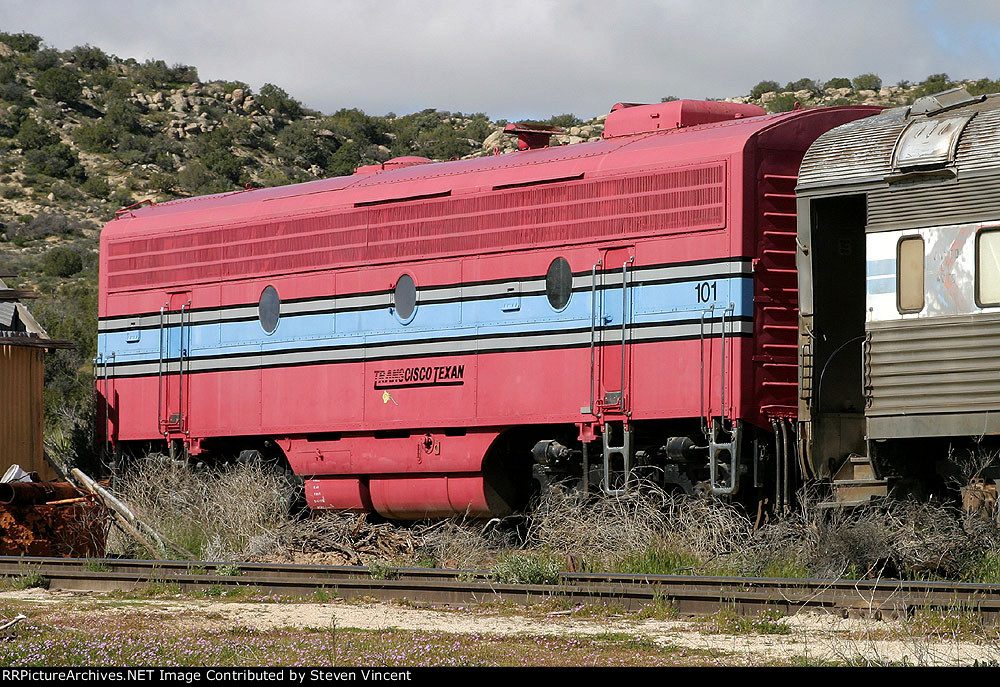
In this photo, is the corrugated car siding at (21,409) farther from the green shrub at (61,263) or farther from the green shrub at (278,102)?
the green shrub at (278,102)

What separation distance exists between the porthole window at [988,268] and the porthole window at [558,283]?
15.0ft

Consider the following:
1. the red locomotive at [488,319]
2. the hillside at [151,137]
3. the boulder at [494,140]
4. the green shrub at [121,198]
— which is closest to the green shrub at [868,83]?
the hillside at [151,137]

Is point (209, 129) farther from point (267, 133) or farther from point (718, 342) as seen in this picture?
point (718, 342)

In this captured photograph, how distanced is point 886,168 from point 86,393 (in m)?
20.2

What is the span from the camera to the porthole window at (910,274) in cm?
1252

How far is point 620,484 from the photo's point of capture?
48.5ft

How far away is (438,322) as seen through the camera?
16.5 m

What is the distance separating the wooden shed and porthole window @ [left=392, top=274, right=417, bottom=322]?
6.66 m

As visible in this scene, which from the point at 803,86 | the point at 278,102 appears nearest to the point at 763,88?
the point at 803,86

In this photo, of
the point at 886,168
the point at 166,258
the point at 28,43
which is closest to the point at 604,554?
the point at 886,168

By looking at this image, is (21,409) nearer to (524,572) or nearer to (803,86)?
(524,572)

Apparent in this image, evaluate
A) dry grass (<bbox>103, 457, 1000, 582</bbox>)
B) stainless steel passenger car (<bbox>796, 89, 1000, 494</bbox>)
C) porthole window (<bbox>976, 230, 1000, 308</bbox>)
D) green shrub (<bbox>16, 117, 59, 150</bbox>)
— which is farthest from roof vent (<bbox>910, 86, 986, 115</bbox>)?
green shrub (<bbox>16, 117, 59, 150</bbox>)

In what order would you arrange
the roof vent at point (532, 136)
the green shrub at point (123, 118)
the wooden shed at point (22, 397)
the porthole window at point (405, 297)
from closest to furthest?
the porthole window at point (405, 297), the roof vent at point (532, 136), the wooden shed at point (22, 397), the green shrub at point (123, 118)

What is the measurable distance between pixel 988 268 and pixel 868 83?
41711 mm
